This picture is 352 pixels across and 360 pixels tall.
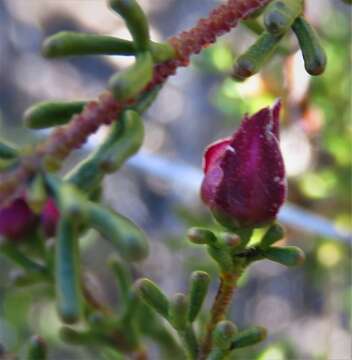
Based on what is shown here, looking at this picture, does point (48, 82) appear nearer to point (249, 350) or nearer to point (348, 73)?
point (348, 73)

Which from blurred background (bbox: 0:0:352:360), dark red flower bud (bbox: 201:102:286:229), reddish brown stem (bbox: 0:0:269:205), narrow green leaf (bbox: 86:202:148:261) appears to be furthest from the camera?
blurred background (bbox: 0:0:352:360)

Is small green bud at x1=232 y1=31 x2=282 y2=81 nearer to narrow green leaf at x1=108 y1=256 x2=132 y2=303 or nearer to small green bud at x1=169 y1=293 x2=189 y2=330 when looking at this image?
small green bud at x1=169 y1=293 x2=189 y2=330

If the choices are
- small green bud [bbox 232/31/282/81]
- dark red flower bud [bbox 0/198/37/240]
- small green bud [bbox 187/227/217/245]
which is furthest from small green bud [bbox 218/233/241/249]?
dark red flower bud [bbox 0/198/37/240]

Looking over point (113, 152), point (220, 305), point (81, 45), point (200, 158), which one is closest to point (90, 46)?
point (81, 45)

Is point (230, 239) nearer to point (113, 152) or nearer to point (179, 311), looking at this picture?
point (179, 311)

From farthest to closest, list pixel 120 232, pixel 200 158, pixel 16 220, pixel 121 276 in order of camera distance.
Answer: pixel 200 158, pixel 121 276, pixel 16 220, pixel 120 232
